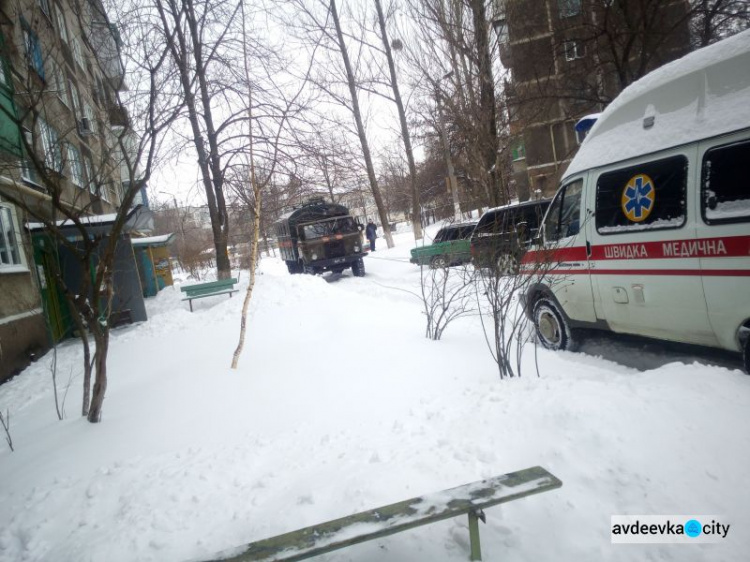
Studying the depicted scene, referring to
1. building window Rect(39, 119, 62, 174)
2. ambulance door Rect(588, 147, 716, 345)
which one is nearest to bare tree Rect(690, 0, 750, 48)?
ambulance door Rect(588, 147, 716, 345)

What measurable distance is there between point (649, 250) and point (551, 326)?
1776 mm

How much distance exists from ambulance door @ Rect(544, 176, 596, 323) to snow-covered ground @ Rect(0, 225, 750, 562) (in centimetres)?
64

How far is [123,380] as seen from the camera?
5.72 meters

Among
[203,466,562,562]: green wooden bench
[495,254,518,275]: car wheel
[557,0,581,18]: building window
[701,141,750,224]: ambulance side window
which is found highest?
[557,0,581,18]: building window

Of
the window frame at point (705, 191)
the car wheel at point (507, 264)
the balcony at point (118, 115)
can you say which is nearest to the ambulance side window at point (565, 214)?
the car wheel at point (507, 264)

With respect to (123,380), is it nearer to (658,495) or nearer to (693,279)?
(658,495)

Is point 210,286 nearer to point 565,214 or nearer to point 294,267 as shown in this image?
point 294,267

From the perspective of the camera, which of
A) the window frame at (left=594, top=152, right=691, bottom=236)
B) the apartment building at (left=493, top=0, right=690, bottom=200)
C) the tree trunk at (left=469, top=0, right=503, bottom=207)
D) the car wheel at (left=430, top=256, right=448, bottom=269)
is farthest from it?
the tree trunk at (left=469, top=0, right=503, bottom=207)

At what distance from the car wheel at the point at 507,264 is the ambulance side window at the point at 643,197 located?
2.88 ft

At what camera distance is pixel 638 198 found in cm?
373

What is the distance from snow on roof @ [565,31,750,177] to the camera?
2963mm

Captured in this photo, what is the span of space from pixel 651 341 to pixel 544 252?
5.53 feet

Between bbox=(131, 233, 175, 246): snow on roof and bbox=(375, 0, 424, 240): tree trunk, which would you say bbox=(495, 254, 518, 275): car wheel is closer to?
bbox=(375, 0, 424, 240): tree trunk

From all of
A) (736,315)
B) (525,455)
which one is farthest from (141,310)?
(736,315)
